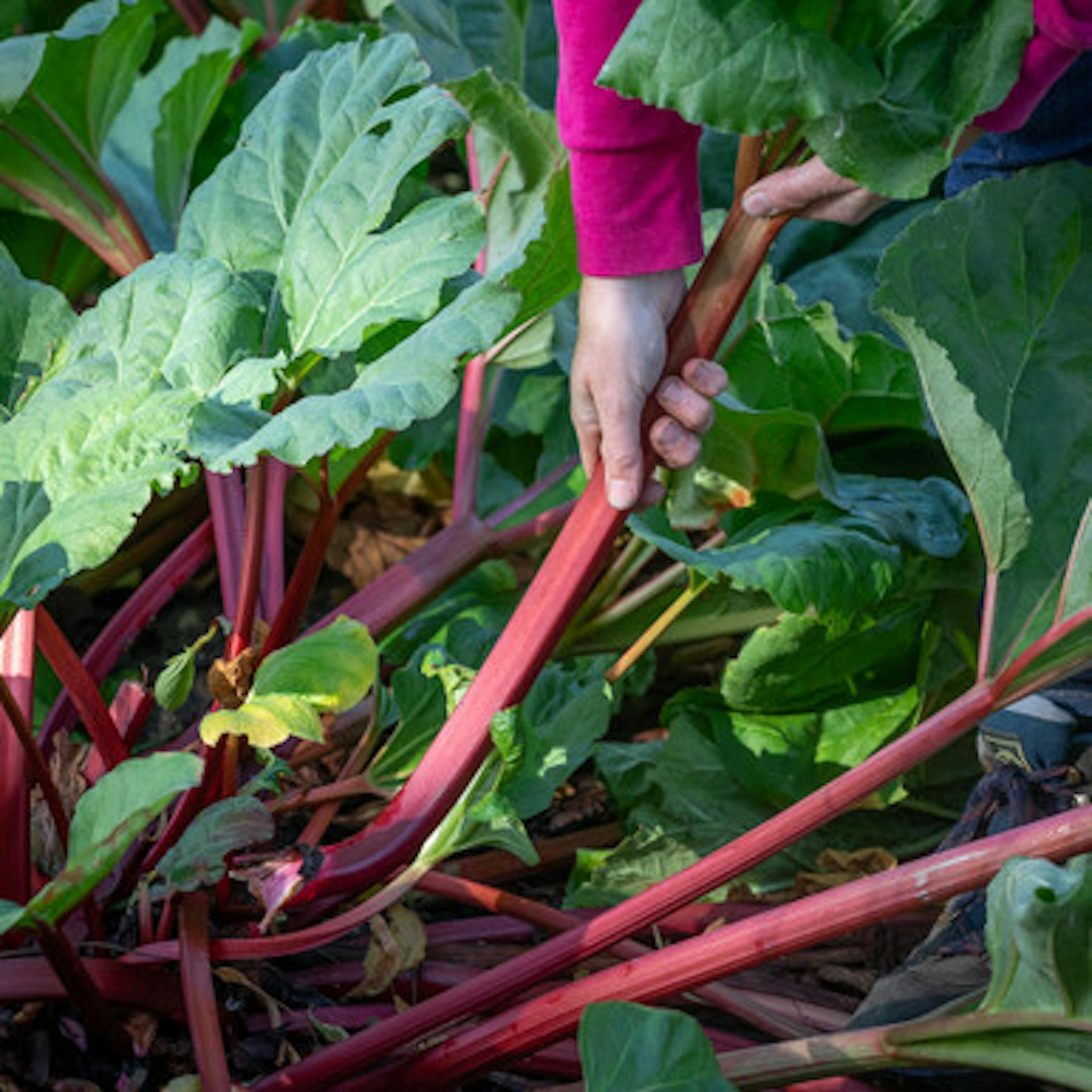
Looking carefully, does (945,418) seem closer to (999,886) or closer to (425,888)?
(999,886)

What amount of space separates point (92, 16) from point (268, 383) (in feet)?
2.29

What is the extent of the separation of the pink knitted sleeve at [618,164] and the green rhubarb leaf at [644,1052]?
463mm

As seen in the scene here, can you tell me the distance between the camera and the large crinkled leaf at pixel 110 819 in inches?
33.9

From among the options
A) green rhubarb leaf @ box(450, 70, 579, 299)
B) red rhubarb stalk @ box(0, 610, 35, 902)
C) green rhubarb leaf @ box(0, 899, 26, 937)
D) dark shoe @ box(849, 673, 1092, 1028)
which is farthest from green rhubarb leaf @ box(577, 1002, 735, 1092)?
green rhubarb leaf @ box(450, 70, 579, 299)

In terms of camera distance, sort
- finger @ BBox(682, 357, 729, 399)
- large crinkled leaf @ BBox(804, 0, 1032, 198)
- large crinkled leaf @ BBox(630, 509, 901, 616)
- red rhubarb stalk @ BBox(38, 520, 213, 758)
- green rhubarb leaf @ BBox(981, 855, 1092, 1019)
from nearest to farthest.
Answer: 1. green rhubarb leaf @ BBox(981, 855, 1092, 1019)
2. large crinkled leaf @ BBox(804, 0, 1032, 198)
3. finger @ BBox(682, 357, 729, 399)
4. large crinkled leaf @ BBox(630, 509, 901, 616)
5. red rhubarb stalk @ BBox(38, 520, 213, 758)

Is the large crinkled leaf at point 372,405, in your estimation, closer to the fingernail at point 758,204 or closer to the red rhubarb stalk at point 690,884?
the fingernail at point 758,204

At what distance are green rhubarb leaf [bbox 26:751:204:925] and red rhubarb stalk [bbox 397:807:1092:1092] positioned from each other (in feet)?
0.71

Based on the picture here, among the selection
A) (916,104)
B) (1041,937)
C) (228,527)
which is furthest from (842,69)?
(228,527)

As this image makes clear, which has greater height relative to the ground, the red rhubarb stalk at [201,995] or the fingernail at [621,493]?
the fingernail at [621,493]

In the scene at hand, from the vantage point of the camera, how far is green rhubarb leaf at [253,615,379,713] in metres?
1.06

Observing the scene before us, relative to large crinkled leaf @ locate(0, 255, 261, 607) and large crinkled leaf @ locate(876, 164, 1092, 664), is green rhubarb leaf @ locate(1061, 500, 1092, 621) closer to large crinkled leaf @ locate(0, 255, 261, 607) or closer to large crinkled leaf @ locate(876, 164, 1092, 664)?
large crinkled leaf @ locate(876, 164, 1092, 664)

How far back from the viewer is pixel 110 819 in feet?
2.93

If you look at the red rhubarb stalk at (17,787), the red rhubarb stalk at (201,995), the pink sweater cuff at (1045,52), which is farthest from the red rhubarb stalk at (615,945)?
the pink sweater cuff at (1045,52)

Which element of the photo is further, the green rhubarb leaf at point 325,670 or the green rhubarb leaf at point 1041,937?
the green rhubarb leaf at point 325,670
